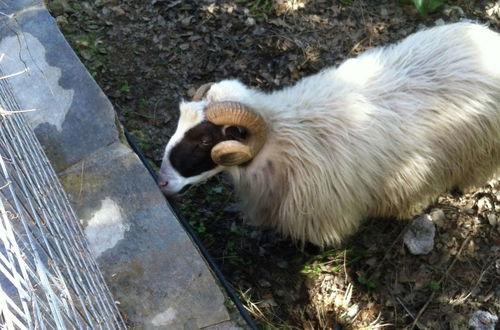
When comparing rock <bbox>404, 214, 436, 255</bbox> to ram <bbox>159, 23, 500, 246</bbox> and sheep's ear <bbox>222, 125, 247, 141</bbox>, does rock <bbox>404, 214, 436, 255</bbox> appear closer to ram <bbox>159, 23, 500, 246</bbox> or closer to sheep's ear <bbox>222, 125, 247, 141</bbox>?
ram <bbox>159, 23, 500, 246</bbox>

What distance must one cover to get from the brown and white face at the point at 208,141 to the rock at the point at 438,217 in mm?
1724

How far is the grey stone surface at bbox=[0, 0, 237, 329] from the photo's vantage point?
3.01m

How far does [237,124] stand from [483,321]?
7.62 feet

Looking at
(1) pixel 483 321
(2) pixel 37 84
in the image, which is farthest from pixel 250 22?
(1) pixel 483 321

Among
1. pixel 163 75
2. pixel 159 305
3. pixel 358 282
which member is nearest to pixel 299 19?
pixel 163 75

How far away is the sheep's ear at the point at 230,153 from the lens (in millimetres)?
3291

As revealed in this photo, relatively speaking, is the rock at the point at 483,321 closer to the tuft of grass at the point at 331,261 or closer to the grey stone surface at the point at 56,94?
the tuft of grass at the point at 331,261

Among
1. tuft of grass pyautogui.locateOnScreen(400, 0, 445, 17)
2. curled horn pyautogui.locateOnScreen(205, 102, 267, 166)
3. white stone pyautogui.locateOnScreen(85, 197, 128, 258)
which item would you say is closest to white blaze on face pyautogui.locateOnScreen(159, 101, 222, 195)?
curled horn pyautogui.locateOnScreen(205, 102, 267, 166)

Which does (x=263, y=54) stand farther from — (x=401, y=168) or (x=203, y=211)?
(x=401, y=168)

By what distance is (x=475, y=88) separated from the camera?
343cm

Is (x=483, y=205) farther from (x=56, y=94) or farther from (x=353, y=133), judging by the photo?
(x=56, y=94)

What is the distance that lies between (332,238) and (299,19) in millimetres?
2599

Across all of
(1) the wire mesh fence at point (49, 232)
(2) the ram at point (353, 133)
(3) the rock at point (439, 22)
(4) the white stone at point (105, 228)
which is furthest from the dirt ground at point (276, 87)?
(1) the wire mesh fence at point (49, 232)

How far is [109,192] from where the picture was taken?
135 inches
